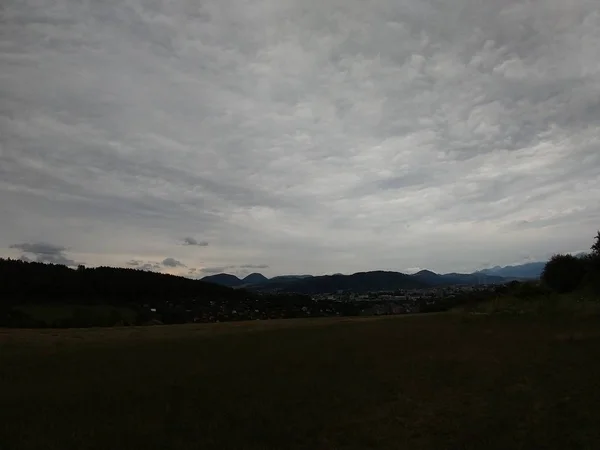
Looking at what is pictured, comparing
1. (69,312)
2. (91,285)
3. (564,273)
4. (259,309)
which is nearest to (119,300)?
(91,285)

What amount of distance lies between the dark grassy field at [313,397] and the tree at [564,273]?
52892 mm

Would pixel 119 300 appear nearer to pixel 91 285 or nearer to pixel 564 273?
pixel 91 285

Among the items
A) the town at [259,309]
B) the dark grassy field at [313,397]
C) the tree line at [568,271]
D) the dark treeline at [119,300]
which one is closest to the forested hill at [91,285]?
the dark treeline at [119,300]

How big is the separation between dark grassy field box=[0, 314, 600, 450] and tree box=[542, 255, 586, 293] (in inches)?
2082

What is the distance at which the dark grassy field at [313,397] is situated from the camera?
12.1 metres

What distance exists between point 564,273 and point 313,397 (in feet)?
243

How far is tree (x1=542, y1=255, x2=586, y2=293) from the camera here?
76375 mm

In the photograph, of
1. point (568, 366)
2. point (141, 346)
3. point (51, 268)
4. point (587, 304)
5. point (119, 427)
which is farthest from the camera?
point (51, 268)

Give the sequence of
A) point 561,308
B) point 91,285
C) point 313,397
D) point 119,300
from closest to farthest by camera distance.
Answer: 1. point 313,397
2. point 561,308
3. point 91,285
4. point 119,300

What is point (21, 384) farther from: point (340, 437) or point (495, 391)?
point (495, 391)

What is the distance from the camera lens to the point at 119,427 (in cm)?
1333

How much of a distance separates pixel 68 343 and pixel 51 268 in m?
92.2

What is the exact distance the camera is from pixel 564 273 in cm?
7856

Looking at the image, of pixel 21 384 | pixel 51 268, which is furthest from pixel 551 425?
pixel 51 268
